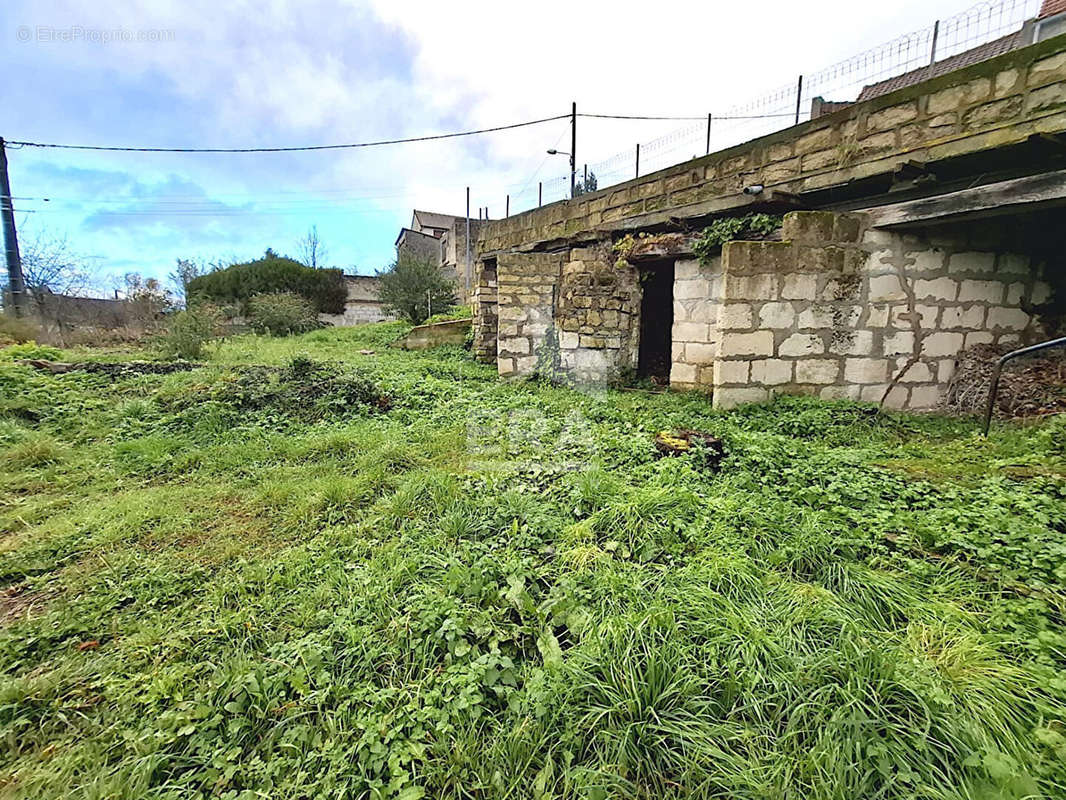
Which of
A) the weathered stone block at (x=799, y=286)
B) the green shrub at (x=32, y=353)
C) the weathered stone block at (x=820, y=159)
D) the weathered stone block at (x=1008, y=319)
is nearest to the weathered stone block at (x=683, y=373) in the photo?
the weathered stone block at (x=799, y=286)

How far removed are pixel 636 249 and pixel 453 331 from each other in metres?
6.01

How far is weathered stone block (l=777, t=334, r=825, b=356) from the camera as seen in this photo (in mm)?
4586

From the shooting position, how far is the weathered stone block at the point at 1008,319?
4473mm

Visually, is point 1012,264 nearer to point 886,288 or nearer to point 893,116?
point 886,288

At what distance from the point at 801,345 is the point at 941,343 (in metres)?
1.30

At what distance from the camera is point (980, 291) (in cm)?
440

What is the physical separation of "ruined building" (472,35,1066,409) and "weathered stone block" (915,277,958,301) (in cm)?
1

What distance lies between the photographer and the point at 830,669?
158 cm

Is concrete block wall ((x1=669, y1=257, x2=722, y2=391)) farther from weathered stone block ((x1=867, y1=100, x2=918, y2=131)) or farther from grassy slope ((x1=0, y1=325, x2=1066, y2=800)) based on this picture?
grassy slope ((x1=0, y1=325, x2=1066, y2=800))

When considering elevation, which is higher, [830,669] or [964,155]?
[964,155]

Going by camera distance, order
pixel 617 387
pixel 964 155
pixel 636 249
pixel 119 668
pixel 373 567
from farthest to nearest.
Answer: pixel 617 387 → pixel 636 249 → pixel 964 155 → pixel 373 567 → pixel 119 668

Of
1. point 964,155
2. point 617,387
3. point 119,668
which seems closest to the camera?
point 119,668

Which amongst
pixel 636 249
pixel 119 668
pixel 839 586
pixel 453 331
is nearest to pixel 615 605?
pixel 839 586

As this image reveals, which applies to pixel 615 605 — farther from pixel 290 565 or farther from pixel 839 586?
pixel 290 565
